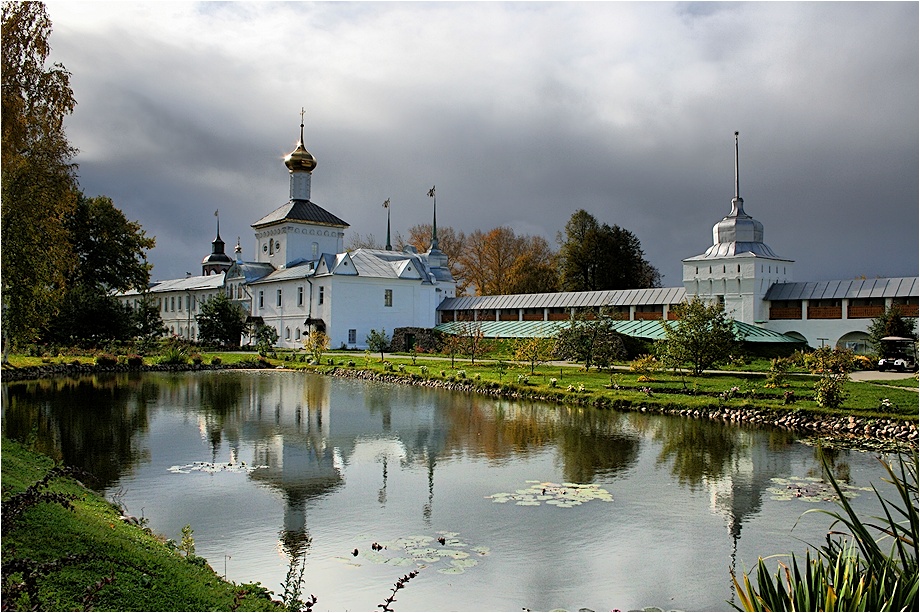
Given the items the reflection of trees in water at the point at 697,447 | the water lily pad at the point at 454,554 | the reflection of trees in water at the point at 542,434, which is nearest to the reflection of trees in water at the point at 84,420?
the water lily pad at the point at 454,554

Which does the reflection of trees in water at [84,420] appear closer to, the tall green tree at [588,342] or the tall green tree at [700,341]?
the tall green tree at [588,342]

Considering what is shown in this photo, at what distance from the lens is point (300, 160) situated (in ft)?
162

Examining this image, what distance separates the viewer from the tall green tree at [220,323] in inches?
1654

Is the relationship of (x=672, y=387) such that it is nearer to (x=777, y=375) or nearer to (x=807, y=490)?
(x=777, y=375)

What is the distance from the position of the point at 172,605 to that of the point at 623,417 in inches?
516

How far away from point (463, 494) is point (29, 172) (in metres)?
6.85

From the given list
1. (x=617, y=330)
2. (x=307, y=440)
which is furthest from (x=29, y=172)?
(x=617, y=330)

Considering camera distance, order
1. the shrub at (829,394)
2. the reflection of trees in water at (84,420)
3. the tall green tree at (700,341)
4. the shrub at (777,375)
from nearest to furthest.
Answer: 1. the reflection of trees in water at (84,420)
2. the shrub at (829,394)
3. the shrub at (777,375)
4. the tall green tree at (700,341)

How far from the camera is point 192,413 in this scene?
17641mm

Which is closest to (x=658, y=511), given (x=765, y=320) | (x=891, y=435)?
(x=891, y=435)

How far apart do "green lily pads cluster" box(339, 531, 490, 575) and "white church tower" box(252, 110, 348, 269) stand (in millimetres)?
42184

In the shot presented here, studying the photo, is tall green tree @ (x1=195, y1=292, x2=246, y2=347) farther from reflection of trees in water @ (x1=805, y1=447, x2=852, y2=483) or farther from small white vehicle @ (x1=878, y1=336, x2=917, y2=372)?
reflection of trees in water @ (x1=805, y1=447, x2=852, y2=483)

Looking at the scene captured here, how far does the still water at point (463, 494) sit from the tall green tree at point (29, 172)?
8.19 ft

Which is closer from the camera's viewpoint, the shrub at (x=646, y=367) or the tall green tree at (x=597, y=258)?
the shrub at (x=646, y=367)
